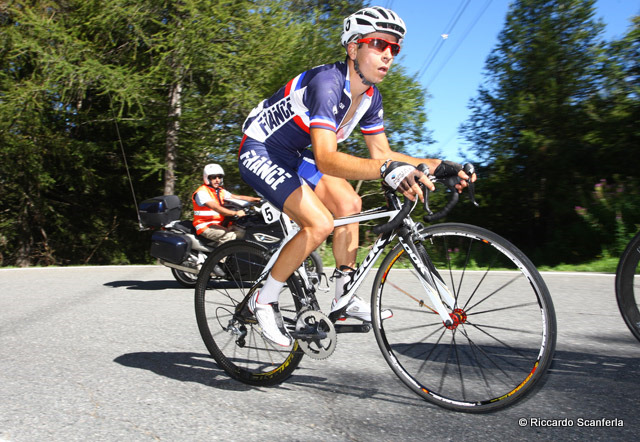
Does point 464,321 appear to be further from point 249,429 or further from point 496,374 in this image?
point 249,429

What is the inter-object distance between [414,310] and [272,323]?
877 mm

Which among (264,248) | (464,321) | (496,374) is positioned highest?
(264,248)

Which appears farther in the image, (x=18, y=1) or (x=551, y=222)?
(x=18, y=1)

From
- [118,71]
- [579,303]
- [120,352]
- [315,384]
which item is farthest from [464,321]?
[118,71]

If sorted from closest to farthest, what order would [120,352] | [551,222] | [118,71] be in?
[120,352] < [118,71] < [551,222]

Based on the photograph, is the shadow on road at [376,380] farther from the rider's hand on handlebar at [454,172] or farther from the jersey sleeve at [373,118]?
the jersey sleeve at [373,118]

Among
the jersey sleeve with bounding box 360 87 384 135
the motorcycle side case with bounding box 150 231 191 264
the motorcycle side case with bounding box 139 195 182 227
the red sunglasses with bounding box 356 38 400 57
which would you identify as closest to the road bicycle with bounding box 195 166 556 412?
the jersey sleeve with bounding box 360 87 384 135

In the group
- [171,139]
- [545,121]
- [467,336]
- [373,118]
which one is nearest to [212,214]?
[373,118]

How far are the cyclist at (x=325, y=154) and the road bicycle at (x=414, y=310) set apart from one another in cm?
12

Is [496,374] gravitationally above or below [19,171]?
below

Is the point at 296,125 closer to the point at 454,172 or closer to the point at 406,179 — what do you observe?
the point at 406,179

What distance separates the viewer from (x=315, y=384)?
11.7 feet

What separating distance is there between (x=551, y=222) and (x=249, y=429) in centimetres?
1484

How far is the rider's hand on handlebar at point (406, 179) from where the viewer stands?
2736 mm
